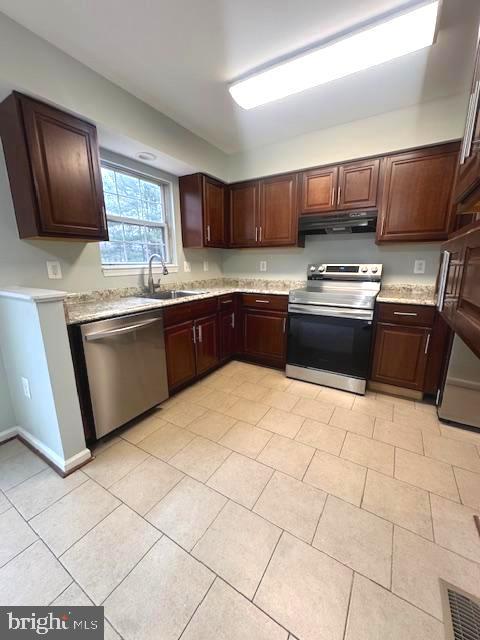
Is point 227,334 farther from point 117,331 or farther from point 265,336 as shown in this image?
point 117,331

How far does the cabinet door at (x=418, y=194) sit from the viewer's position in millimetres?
2195

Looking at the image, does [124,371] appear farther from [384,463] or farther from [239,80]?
[239,80]

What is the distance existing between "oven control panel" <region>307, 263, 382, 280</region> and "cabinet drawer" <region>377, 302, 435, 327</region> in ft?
1.48

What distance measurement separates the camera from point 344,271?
9.20 feet

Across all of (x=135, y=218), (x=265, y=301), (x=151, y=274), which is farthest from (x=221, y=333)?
(x=135, y=218)

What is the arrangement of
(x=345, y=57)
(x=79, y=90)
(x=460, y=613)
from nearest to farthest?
1. (x=460, y=613)
2. (x=345, y=57)
3. (x=79, y=90)

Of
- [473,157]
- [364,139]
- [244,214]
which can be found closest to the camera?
[473,157]

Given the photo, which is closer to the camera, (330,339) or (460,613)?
(460,613)

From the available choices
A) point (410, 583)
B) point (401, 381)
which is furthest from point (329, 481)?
point (401, 381)

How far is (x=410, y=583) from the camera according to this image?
106 cm

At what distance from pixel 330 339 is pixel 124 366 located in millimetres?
1865

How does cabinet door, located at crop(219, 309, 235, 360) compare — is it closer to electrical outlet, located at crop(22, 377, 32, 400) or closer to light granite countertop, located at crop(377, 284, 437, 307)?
light granite countertop, located at crop(377, 284, 437, 307)

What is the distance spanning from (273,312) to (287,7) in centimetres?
222

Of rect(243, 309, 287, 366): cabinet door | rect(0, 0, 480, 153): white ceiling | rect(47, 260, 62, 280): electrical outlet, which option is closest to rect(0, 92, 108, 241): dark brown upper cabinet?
rect(47, 260, 62, 280): electrical outlet
